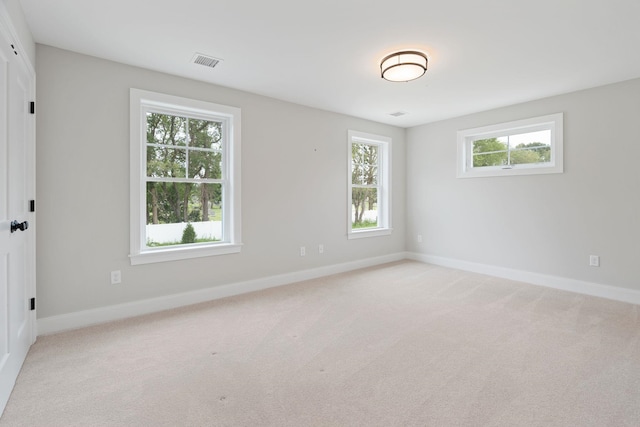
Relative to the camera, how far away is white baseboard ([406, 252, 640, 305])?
363cm

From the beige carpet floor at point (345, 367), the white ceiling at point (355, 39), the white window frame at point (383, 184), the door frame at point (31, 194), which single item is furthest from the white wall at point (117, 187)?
the white window frame at point (383, 184)

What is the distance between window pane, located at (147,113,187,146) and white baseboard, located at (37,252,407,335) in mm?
1667

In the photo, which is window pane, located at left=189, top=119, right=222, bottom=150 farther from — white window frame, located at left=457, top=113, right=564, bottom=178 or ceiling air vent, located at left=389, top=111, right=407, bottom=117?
white window frame, located at left=457, top=113, right=564, bottom=178

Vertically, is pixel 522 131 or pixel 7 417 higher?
pixel 522 131

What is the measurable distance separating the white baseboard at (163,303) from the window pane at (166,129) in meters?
1.67

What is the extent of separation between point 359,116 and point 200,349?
4.05m

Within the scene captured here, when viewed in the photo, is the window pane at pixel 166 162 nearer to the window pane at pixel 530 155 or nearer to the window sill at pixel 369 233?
the window sill at pixel 369 233

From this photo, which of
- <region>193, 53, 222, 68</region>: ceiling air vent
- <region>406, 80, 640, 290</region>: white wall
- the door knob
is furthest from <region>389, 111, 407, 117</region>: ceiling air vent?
the door knob

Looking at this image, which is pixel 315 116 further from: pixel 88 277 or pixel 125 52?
pixel 88 277

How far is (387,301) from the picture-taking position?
3.62 metres

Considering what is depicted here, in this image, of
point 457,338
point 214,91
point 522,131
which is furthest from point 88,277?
point 522,131

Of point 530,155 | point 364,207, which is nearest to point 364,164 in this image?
point 364,207

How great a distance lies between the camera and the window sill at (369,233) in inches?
203

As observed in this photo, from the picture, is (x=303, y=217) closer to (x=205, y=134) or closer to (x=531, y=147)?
(x=205, y=134)
